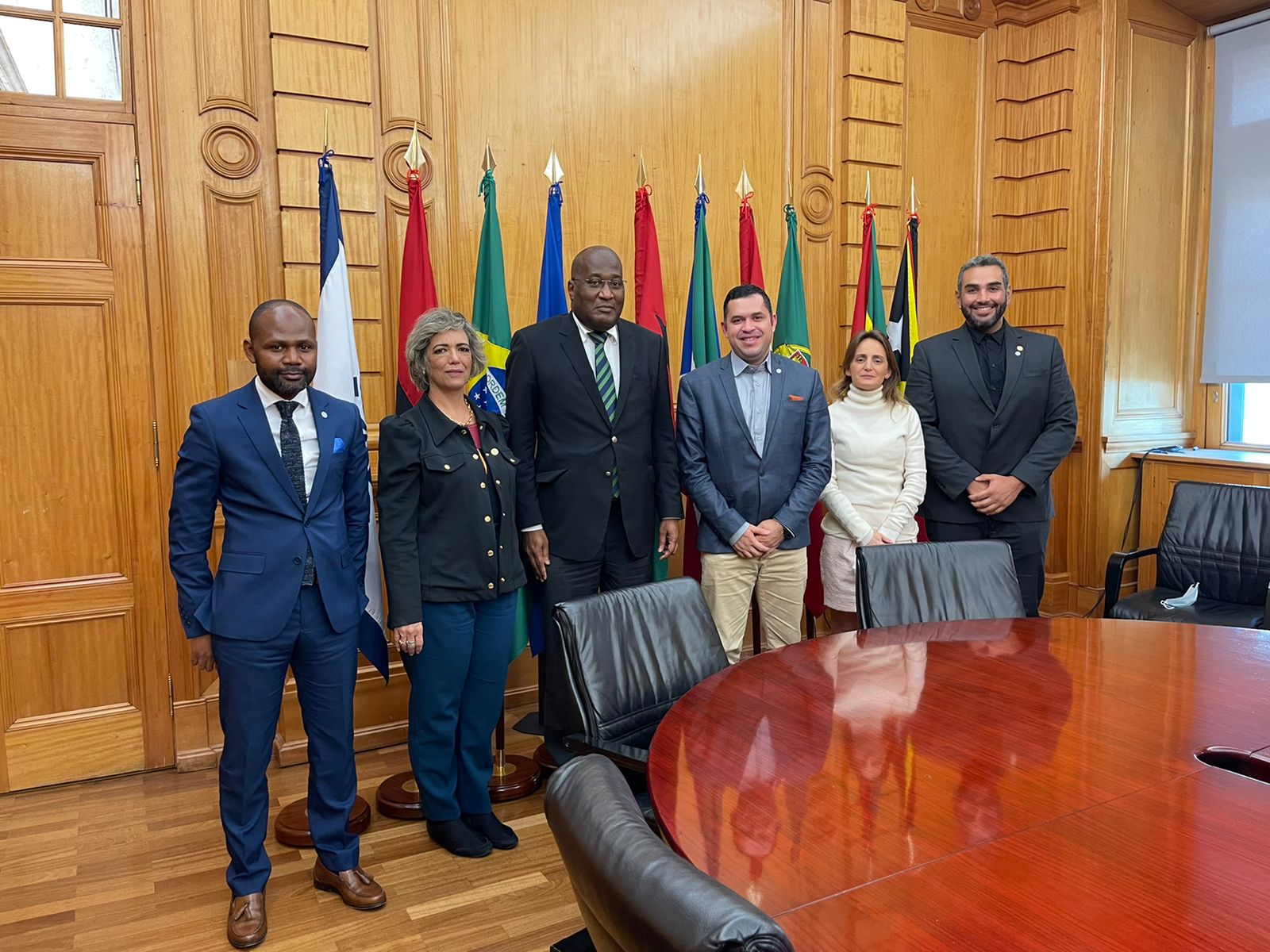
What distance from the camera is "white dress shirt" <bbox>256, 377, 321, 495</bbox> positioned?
2.34 meters

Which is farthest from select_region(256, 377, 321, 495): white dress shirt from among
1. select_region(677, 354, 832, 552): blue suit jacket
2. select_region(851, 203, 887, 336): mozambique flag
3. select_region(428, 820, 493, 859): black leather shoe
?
select_region(851, 203, 887, 336): mozambique flag

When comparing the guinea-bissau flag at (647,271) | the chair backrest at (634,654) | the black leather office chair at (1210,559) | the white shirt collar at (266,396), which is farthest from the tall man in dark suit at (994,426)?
the white shirt collar at (266,396)

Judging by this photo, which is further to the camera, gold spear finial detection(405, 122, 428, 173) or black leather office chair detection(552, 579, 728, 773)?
gold spear finial detection(405, 122, 428, 173)

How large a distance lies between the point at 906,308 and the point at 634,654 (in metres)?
2.82

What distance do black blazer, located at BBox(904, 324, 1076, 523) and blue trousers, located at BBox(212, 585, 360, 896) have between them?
2248mm

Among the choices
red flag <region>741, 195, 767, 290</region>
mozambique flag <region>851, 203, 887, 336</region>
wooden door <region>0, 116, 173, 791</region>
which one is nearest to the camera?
wooden door <region>0, 116, 173, 791</region>

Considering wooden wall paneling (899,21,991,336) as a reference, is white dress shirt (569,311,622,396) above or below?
below

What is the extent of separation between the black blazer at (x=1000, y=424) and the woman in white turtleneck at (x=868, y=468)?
0.17 m

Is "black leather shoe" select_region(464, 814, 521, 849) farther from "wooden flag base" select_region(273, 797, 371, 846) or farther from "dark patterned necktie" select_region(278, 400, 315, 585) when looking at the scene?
"dark patterned necktie" select_region(278, 400, 315, 585)

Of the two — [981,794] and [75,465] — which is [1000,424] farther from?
[75,465]

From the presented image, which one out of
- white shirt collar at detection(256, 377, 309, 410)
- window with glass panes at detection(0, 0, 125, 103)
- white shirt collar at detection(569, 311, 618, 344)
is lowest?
white shirt collar at detection(256, 377, 309, 410)

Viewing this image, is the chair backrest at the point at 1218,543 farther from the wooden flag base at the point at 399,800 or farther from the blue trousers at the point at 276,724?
the blue trousers at the point at 276,724

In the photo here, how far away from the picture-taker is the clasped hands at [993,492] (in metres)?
3.48

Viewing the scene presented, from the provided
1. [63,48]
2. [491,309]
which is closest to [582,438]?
[491,309]
